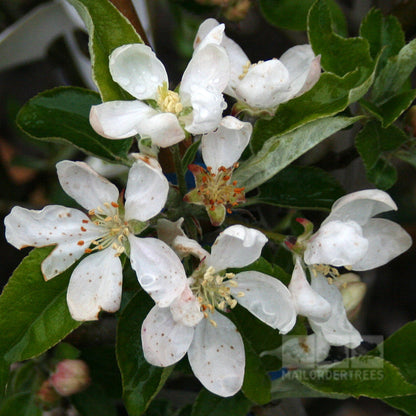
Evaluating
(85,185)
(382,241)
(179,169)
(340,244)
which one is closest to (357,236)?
(340,244)

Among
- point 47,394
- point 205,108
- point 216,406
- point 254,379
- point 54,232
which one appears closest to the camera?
point 205,108

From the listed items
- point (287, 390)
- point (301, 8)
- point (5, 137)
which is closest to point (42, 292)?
point (287, 390)

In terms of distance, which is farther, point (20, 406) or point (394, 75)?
point (20, 406)

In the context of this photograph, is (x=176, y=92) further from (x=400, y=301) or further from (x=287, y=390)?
(x=400, y=301)

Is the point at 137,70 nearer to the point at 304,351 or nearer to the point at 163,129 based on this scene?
the point at 163,129

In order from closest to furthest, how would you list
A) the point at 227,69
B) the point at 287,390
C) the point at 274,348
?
1. the point at 227,69
2. the point at 274,348
3. the point at 287,390

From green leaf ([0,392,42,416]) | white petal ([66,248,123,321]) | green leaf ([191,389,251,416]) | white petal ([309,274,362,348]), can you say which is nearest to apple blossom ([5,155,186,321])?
white petal ([66,248,123,321])
